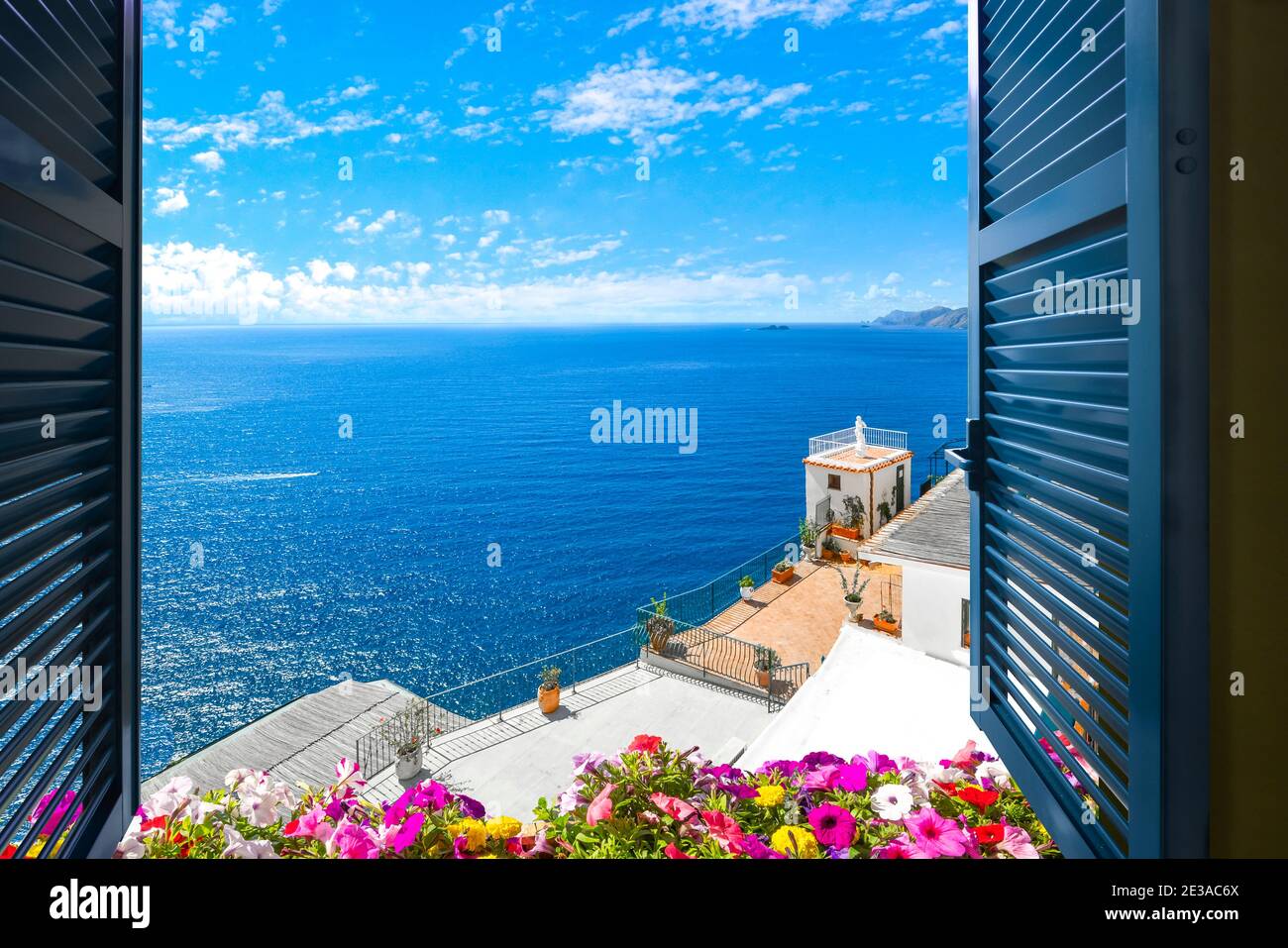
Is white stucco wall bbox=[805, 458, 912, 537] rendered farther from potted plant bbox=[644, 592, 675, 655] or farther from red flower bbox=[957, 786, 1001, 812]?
red flower bbox=[957, 786, 1001, 812]

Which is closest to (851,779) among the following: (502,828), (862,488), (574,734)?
(502,828)

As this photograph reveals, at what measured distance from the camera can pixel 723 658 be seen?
43.4 feet

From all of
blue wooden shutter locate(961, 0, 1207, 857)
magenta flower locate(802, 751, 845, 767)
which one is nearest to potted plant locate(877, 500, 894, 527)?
blue wooden shutter locate(961, 0, 1207, 857)

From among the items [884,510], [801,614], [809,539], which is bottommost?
[801,614]

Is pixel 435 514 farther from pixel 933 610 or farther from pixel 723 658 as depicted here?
pixel 933 610

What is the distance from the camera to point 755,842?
4.06 ft

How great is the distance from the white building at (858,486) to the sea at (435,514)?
9.91m

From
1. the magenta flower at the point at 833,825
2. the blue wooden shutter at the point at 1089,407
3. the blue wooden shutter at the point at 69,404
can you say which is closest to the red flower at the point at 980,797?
the blue wooden shutter at the point at 1089,407

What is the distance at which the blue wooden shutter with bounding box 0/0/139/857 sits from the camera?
1.02m

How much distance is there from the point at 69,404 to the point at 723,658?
12.8 metres

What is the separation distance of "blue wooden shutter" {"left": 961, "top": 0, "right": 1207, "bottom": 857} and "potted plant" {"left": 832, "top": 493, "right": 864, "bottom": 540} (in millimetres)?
18860

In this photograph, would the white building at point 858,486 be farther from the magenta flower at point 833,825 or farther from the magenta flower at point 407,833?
the magenta flower at point 407,833

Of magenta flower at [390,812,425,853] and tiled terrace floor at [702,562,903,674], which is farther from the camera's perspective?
tiled terrace floor at [702,562,903,674]
